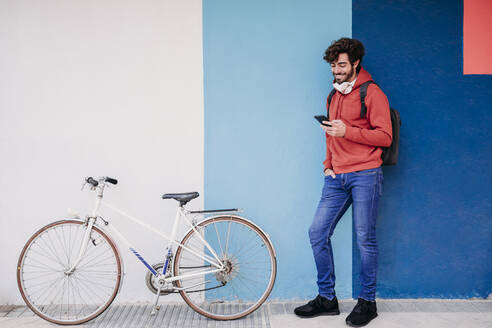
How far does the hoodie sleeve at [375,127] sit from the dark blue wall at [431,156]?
63 centimetres

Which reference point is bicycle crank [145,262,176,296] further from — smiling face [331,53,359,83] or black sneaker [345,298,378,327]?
smiling face [331,53,359,83]

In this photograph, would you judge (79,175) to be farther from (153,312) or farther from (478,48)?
(478,48)

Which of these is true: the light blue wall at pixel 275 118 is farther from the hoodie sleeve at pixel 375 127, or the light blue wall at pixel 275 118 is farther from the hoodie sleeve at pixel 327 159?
the hoodie sleeve at pixel 375 127

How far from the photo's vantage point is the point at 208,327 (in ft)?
12.2

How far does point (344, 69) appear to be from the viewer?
371cm

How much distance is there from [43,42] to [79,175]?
1294mm

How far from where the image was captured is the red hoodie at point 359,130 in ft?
11.8

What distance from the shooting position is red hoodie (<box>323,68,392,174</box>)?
360cm

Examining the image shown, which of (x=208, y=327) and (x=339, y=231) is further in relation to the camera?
(x=339, y=231)

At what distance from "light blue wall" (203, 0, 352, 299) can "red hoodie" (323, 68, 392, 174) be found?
15.9 inches

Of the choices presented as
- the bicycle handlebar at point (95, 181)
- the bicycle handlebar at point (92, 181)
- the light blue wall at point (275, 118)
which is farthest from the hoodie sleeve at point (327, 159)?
the bicycle handlebar at point (92, 181)

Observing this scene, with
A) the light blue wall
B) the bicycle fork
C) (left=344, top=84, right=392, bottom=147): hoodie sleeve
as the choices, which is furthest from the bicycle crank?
(left=344, top=84, right=392, bottom=147): hoodie sleeve

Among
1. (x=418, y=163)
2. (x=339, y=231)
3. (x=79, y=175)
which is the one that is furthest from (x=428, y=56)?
(x=79, y=175)

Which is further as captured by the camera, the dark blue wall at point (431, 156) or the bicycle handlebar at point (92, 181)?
the dark blue wall at point (431, 156)
